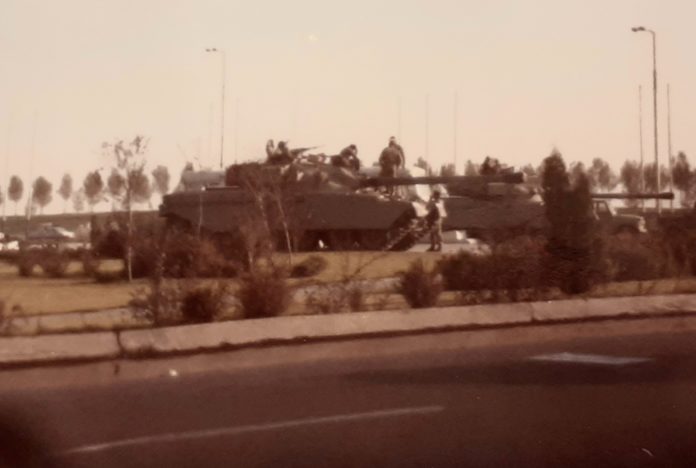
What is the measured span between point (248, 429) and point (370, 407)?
3.94 feet

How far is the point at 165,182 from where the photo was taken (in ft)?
107

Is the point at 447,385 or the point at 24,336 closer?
the point at 447,385

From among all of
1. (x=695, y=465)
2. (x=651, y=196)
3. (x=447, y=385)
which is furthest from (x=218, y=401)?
(x=651, y=196)

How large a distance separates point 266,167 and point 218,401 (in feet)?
71.7

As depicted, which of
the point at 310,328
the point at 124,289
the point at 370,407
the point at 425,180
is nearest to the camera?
the point at 370,407

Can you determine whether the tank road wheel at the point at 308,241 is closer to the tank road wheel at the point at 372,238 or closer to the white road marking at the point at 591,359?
the tank road wheel at the point at 372,238

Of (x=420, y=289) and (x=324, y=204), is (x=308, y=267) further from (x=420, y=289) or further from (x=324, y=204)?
(x=324, y=204)

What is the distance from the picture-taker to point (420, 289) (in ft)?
56.7

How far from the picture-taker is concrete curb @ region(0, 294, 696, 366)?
12.4 meters

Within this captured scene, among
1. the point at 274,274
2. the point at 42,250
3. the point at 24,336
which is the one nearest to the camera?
the point at 24,336

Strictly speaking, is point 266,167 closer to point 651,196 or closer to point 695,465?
point 651,196

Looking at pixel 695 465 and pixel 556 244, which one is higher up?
pixel 556 244

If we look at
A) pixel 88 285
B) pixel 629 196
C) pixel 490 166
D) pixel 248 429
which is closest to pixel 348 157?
pixel 490 166

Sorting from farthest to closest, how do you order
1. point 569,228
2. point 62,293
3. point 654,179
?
1. point 654,179
2. point 62,293
3. point 569,228
